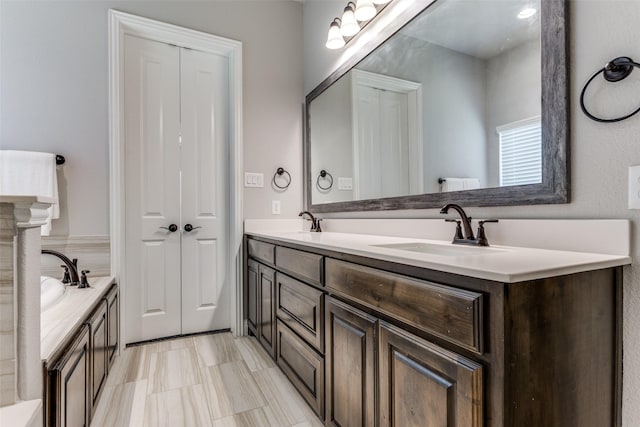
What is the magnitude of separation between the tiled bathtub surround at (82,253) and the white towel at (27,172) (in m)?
0.23

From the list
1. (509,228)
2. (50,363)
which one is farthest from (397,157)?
(50,363)

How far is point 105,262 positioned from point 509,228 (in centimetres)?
231

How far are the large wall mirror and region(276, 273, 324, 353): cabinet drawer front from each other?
650 millimetres

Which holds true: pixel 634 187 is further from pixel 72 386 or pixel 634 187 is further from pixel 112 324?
pixel 112 324

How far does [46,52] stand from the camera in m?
2.03

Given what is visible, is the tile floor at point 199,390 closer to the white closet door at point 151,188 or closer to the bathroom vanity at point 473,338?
the white closet door at point 151,188

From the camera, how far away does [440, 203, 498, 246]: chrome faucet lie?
1.20 meters

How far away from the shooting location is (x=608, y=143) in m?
0.93

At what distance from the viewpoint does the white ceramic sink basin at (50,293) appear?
1382mm

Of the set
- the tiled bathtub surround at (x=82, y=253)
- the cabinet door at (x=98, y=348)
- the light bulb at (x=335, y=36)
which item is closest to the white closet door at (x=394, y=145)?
the light bulb at (x=335, y=36)

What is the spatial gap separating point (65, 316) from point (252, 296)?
119cm

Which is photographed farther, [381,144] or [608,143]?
[381,144]

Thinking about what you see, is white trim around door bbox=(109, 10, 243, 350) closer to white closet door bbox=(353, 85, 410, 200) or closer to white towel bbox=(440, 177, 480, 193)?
white closet door bbox=(353, 85, 410, 200)

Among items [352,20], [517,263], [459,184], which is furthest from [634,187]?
[352,20]
